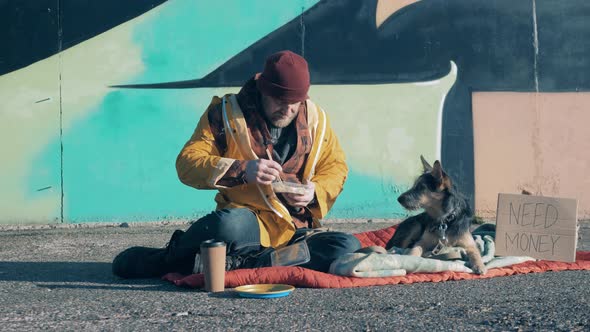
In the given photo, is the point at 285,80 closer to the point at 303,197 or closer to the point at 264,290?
the point at 303,197

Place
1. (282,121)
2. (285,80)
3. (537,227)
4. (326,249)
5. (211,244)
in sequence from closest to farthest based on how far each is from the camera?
(211,244) < (285,80) < (326,249) < (282,121) < (537,227)

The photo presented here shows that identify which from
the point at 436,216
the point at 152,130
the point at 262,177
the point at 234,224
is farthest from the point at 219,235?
the point at 152,130

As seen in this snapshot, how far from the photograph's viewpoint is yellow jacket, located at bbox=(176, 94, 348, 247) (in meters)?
4.43

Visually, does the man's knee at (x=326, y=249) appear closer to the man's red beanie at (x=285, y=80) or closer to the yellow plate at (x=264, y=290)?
the yellow plate at (x=264, y=290)

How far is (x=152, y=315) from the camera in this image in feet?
12.0

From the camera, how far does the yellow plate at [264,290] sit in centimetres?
396

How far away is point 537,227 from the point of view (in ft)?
16.4

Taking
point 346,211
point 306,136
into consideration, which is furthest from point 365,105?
point 306,136

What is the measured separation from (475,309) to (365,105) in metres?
4.18

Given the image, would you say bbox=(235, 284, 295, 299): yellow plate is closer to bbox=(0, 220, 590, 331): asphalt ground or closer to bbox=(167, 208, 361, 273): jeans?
bbox=(0, 220, 590, 331): asphalt ground

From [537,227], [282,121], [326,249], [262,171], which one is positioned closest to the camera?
[262,171]

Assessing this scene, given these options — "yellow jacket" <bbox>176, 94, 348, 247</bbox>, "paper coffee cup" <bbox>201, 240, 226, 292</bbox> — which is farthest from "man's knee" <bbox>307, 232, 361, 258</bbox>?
"paper coffee cup" <bbox>201, 240, 226, 292</bbox>

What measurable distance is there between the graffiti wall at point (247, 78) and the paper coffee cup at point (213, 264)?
344 centimetres

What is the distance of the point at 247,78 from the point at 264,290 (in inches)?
150
